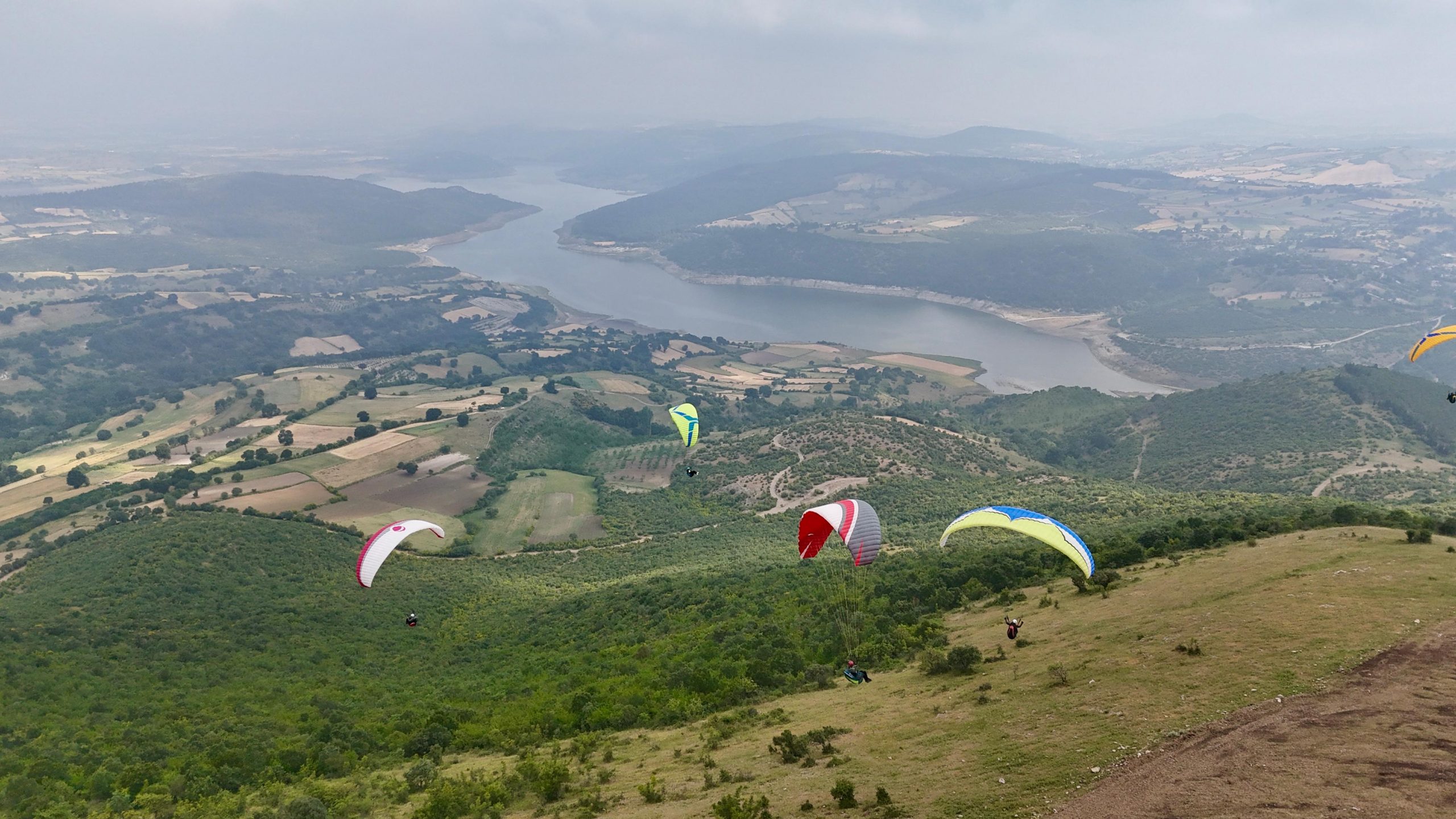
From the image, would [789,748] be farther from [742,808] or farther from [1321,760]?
[1321,760]

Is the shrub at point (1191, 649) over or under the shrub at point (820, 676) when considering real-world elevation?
over

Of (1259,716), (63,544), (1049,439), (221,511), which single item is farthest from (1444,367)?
(63,544)

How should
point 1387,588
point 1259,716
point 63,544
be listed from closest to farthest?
point 1259,716 < point 1387,588 < point 63,544

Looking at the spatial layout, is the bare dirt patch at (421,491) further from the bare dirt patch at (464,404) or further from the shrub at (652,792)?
the shrub at (652,792)

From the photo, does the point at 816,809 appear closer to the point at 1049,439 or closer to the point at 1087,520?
the point at 1087,520

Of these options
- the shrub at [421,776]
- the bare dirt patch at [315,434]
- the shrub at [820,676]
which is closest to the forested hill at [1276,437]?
the shrub at [820,676]

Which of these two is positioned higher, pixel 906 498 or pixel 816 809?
pixel 816 809

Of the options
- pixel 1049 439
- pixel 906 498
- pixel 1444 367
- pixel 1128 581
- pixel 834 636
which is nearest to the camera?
pixel 1128 581
